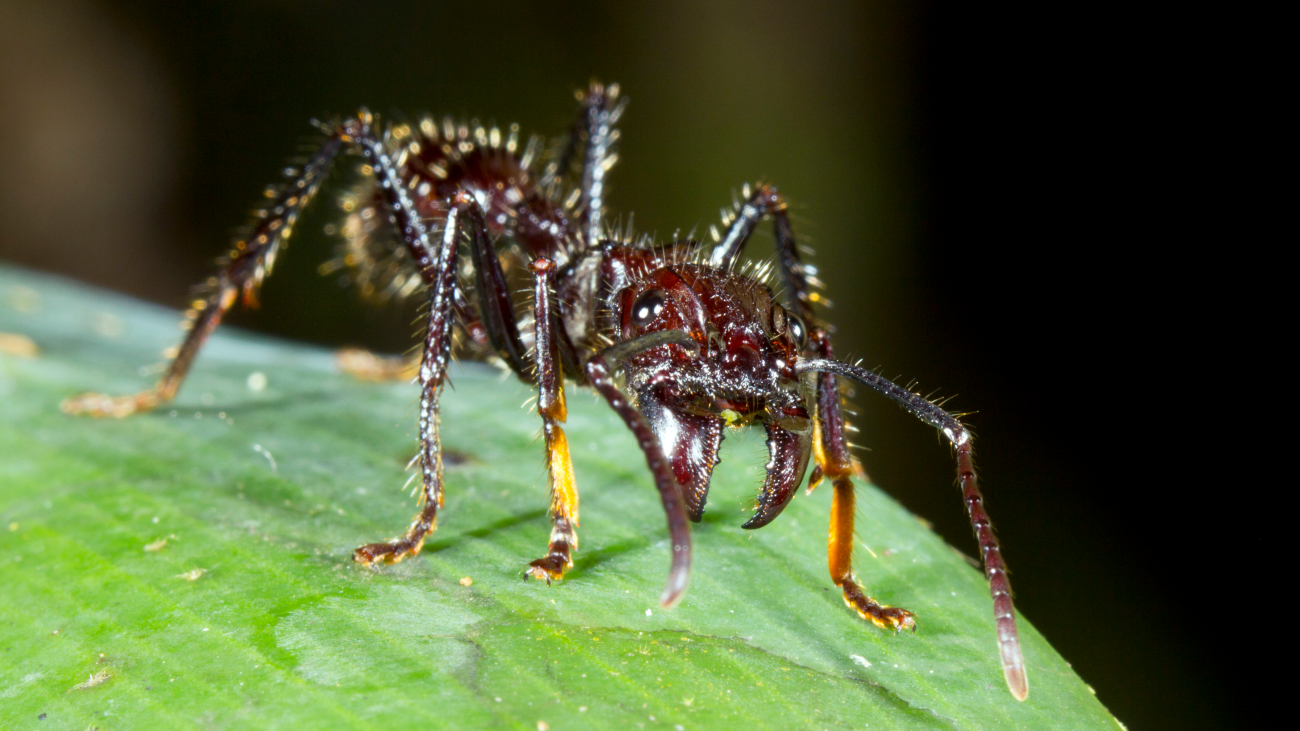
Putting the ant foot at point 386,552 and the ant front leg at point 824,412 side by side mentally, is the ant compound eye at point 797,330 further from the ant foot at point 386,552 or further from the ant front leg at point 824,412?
the ant foot at point 386,552

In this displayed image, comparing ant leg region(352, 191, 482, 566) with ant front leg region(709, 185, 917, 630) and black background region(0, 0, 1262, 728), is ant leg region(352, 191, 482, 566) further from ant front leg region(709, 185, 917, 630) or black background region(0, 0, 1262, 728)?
black background region(0, 0, 1262, 728)

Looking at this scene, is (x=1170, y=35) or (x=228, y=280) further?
(x=1170, y=35)

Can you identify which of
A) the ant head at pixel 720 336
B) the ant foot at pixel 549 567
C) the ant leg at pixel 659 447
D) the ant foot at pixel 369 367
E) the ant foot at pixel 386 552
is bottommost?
the ant foot at pixel 386 552

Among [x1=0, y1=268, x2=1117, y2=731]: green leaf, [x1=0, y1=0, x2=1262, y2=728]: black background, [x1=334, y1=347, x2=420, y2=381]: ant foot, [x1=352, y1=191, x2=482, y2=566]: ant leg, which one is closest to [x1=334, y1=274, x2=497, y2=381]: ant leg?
[x1=334, y1=347, x2=420, y2=381]: ant foot

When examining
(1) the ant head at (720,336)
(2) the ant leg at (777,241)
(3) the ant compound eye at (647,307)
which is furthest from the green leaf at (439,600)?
(2) the ant leg at (777,241)

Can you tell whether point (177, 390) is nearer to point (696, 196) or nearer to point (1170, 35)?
point (696, 196)

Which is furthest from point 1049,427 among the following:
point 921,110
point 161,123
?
point 161,123
